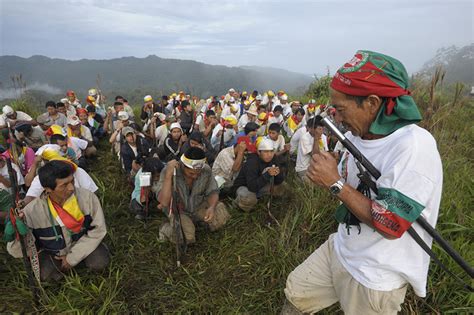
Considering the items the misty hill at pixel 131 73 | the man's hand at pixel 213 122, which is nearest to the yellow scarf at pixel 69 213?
the man's hand at pixel 213 122

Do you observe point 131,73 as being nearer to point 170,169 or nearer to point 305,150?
point 305,150

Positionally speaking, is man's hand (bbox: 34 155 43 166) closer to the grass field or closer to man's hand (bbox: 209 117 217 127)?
the grass field

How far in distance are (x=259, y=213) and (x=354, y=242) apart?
9.96 ft

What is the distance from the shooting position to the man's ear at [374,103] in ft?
4.37

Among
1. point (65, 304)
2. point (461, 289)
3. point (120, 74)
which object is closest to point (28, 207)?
point (65, 304)

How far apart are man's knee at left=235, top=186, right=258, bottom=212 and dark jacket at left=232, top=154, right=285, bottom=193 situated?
91mm

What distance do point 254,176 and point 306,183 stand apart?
37.3 inches

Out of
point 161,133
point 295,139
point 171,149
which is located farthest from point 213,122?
point 295,139

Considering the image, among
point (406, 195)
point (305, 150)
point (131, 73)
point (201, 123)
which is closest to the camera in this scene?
point (406, 195)

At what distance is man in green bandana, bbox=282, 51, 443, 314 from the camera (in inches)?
48.5

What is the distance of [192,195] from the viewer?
13.1 ft

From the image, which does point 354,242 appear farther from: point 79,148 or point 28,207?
point 79,148

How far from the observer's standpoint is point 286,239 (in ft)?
11.3

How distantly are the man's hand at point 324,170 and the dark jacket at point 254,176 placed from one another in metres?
3.00
